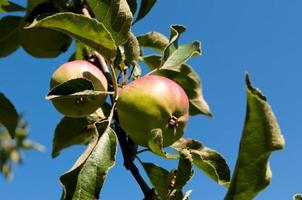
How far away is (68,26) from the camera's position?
54.6 inches

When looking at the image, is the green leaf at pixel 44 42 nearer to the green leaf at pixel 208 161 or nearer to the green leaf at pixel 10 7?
the green leaf at pixel 10 7

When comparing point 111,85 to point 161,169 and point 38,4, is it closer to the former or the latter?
point 161,169

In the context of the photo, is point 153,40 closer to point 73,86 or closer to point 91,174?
point 73,86

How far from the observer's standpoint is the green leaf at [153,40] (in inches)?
85.5

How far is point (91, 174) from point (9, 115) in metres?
0.74

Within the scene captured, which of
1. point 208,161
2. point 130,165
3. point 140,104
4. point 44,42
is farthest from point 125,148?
point 44,42

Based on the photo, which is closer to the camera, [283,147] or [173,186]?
[283,147]

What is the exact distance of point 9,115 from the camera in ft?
6.32

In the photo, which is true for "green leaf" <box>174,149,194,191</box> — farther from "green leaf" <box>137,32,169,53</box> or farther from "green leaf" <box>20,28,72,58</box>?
"green leaf" <box>137,32,169,53</box>

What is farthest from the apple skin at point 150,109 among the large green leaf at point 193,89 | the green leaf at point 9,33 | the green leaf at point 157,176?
the green leaf at point 9,33

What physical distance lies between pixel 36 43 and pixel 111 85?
1.32 ft

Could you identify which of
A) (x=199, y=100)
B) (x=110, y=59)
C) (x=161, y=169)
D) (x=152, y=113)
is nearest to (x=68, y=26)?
(x=110, y=59)

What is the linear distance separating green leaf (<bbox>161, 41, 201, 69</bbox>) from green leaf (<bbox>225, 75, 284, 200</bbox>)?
87cm

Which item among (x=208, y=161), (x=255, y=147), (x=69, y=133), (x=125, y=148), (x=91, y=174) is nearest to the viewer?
(x=255, y=147)
